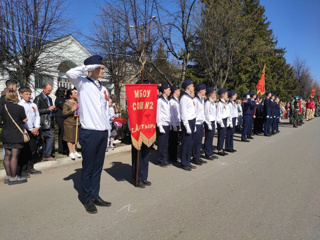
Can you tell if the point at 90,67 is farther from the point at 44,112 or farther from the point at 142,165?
the point at 44,112

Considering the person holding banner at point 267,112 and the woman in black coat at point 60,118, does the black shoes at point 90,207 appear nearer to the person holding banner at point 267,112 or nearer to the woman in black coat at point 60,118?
the woman in black coat at point 60,118

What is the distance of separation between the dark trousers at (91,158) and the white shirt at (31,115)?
243 cm

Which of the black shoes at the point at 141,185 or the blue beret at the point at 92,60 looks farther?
the black shoes at the point at 141,185

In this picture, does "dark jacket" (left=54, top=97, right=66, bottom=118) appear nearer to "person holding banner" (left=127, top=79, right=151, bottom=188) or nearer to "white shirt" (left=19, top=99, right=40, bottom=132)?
"white shirt" (left=19, top=99, right=40, bottom=132)

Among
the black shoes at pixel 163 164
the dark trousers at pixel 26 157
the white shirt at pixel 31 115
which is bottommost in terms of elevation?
the black shoes at pixel 163 164

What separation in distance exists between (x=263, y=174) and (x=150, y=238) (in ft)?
12.5

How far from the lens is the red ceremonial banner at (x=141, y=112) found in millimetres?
4484

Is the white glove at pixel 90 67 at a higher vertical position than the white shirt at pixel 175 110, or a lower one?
higher

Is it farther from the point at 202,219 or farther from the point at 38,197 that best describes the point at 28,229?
the point at 202,219

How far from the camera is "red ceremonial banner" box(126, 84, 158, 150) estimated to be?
448 cm

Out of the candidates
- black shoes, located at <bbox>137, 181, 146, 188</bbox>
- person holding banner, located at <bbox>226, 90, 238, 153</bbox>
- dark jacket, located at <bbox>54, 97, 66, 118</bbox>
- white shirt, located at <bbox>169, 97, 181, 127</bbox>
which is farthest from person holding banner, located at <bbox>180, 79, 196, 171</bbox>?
dark jacket, located at <bbox>54, 97, 66, 118</bbox>

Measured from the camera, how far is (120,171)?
5918 mm

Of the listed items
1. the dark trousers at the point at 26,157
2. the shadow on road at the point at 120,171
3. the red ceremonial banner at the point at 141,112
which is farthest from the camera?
the shadow on road at the point at 120,171

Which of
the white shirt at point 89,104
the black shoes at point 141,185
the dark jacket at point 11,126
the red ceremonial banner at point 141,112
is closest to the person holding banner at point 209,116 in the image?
the red ceremonial banner at point 141,112
